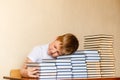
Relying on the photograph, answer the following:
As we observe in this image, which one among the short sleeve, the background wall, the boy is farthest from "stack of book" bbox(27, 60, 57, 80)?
the background wall

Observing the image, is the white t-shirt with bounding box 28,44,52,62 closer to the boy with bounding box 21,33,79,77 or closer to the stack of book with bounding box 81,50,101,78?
the boy with bounding box 21,33,79,77

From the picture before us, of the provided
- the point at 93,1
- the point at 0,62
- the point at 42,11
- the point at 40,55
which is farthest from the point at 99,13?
the point at 0,62

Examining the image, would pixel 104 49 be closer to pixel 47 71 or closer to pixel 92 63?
pixel 92 63

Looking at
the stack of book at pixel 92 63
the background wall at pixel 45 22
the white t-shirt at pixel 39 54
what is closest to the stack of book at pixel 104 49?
the stack of book at pixel 92 63

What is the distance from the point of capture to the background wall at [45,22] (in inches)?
74.9

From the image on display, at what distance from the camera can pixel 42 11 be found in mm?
2096

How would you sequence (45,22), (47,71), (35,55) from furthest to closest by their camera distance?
(45,22)
(35,55)
(47,71)

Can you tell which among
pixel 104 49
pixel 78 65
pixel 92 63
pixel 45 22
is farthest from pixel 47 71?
pixel 45 22

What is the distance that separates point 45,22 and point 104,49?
64 centimetres

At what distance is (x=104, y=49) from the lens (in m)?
1.66

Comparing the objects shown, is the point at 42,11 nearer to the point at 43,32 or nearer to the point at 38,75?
the point at 43,32

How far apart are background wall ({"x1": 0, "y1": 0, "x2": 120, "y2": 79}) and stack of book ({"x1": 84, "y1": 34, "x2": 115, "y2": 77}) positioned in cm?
46

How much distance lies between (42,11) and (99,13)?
63 centimetres

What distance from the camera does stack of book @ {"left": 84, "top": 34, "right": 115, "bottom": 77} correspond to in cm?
158
